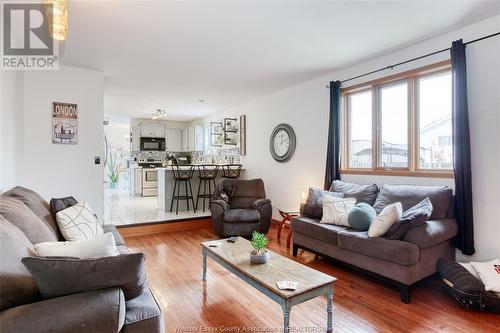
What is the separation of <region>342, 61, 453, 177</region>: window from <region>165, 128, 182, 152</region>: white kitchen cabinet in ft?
21.1

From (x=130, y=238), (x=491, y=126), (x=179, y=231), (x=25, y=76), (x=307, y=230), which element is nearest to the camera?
(x=491, y=126)

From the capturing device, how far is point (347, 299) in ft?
8.07

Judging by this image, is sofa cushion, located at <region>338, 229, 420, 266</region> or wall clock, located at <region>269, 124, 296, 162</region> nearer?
sofa cushion, located at <region>338, 229, 420, 266</region>

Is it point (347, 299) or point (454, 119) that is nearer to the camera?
point (347, 299)

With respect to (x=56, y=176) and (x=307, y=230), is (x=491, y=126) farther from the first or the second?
(x=56, y=176)

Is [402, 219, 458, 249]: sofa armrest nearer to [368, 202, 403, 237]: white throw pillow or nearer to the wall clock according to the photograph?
[368, 202, 403, 237]: white throw pillow

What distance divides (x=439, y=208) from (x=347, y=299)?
1283 millimetres

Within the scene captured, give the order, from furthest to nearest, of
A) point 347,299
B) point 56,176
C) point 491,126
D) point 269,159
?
point 269,159
point 56,176
point 491,126
point 347,299

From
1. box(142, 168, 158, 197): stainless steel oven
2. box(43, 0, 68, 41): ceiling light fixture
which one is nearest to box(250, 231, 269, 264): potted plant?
box(43, 0, 68, 41): ceiling light fixture

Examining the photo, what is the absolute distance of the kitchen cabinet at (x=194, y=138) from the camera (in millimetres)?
8367

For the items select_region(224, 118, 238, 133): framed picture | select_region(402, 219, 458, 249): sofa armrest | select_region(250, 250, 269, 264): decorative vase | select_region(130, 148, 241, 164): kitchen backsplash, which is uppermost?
select_region(224, 118, 238, 133): framed picture

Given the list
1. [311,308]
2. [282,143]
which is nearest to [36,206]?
[311,308]

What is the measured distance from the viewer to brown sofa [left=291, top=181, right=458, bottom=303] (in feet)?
7.83

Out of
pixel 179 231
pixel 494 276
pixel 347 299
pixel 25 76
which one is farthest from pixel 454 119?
pixel 25 76
